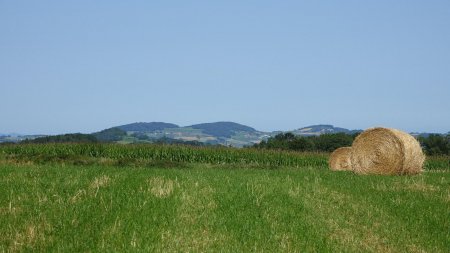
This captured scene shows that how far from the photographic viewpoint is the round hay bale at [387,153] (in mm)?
23734

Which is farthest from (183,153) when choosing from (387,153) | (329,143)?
(329,143)

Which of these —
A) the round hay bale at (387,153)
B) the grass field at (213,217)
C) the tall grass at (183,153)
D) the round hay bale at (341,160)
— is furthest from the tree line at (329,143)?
the grass field at (213,217)

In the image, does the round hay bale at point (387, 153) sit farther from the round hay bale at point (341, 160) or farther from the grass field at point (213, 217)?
the grass field at point (213, 217)

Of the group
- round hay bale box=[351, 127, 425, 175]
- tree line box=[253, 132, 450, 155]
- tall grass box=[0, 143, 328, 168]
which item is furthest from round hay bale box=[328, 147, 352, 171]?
tree line box=[253, 132, 450, 155]

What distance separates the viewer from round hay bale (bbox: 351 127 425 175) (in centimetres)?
2373

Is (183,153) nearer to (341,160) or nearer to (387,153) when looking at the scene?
(341,160)

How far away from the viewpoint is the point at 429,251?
866 centimetres

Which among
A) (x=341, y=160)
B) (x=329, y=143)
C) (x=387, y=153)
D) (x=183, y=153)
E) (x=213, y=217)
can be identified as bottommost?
(x=213, y=217)

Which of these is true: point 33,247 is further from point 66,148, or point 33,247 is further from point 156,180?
point 66,148

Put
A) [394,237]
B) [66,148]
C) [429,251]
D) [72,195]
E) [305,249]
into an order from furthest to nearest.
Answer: [66,148]
[72,195]
[394,237]
[429,251]
[305,249]

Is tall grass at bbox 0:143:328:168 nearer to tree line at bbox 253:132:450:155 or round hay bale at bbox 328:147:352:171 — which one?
round hay bale at bbox 328:147:352:171

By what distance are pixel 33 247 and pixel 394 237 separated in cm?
647

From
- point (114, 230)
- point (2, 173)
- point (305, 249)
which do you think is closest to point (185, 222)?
point (114, 230)

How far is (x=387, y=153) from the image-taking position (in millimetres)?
24266
